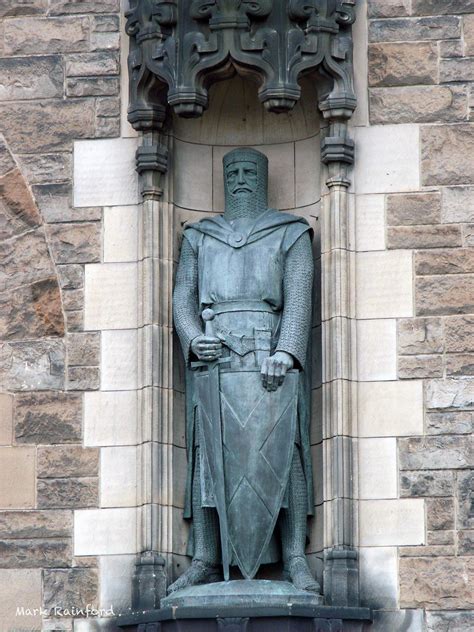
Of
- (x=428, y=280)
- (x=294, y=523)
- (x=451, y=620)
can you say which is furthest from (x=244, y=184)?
(x=451, y=620)

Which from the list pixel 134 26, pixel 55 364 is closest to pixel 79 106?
pixel 134 26

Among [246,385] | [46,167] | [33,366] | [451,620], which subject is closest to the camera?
[451,620]

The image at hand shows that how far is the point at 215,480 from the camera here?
13.1 meters

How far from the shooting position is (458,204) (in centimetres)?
1338

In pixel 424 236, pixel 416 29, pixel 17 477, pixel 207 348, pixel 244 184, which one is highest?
pixel 416 29

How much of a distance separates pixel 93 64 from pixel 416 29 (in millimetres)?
1857

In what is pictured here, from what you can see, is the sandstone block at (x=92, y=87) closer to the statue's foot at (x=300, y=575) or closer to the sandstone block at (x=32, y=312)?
the sandstone block at (x=32, y=312)

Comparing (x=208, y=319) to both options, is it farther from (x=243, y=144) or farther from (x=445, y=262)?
(x=445, y=262)

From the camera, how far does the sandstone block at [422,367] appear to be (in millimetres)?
13180

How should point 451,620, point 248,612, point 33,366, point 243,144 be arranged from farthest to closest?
point 243,144 → point 33,366 → point 451,620 → point 248,612

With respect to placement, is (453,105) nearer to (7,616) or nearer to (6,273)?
(6,273)

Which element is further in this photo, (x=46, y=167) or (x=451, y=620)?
(x=46, y=167)

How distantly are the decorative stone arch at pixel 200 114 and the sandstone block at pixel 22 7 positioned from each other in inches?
22.5

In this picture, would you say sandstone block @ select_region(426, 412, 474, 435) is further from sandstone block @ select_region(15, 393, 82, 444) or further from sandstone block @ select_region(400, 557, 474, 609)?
Result: sandstone block @ select_region(15, 393, 82, 444)
